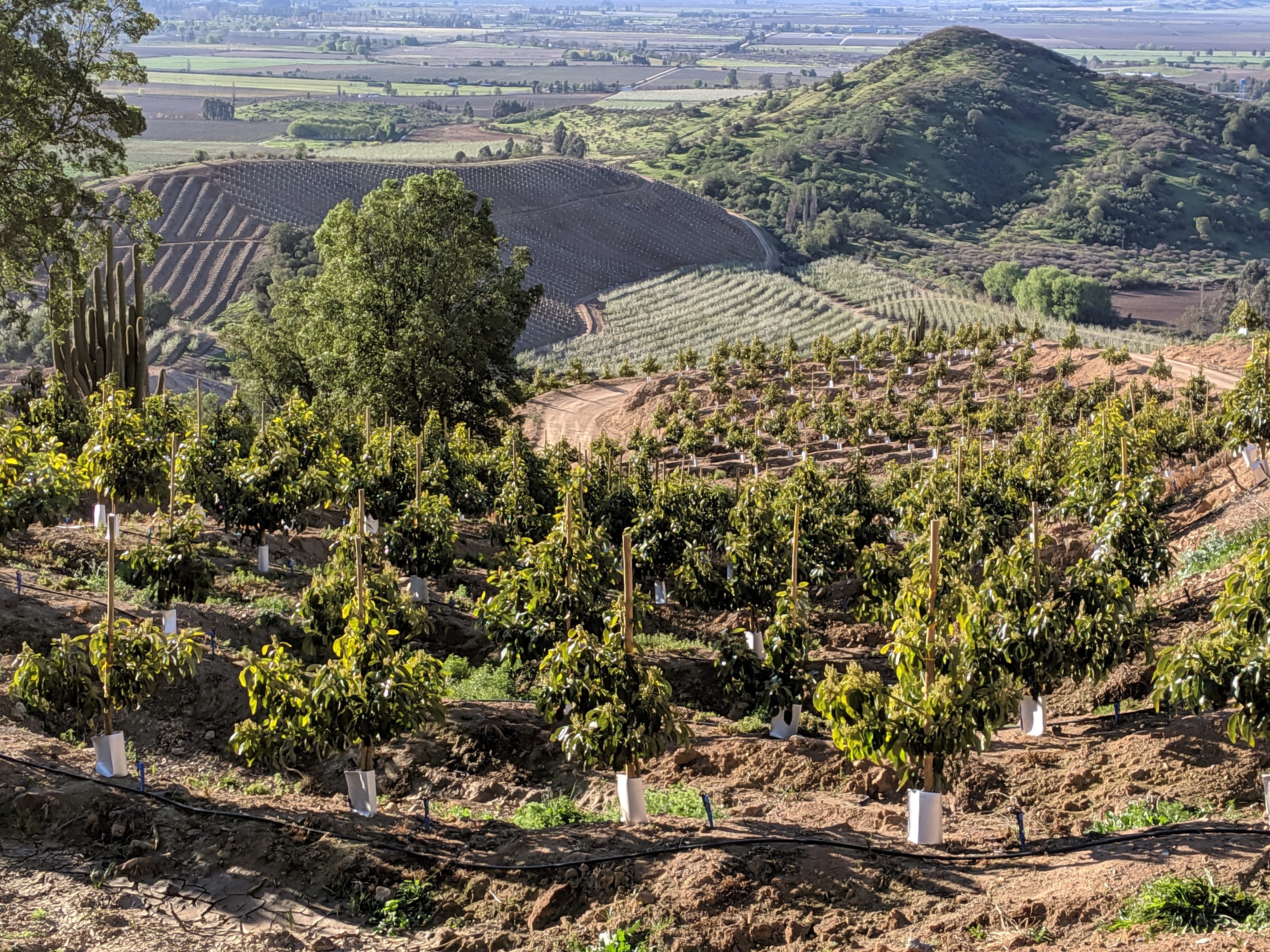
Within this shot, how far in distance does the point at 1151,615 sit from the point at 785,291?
225ft

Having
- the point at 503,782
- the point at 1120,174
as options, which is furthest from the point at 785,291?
the point at 503,782

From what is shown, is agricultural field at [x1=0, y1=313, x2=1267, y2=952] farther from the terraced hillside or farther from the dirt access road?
the terraced hillside

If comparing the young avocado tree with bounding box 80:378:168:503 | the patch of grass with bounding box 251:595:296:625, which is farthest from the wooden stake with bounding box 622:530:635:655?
the young avocado tree with bounding box 80:378:168:503

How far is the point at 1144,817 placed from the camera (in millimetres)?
11164

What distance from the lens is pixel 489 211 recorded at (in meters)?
31.9

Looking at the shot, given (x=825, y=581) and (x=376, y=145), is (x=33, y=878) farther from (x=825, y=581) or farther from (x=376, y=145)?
(x=376, y=145)

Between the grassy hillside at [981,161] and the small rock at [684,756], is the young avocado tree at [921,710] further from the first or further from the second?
the grassy hillside at [981,161]

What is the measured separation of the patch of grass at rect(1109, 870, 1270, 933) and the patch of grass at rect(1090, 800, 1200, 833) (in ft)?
4.81

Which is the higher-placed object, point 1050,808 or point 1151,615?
point 1151,615

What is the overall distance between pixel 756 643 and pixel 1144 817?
5663mm

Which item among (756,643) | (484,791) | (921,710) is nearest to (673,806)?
(484,791)

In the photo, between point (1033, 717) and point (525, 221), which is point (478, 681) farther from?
point (525, 221)

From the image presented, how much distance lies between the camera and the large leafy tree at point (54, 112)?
24.7 metres

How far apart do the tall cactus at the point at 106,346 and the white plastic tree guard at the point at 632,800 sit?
16666 millimetres
